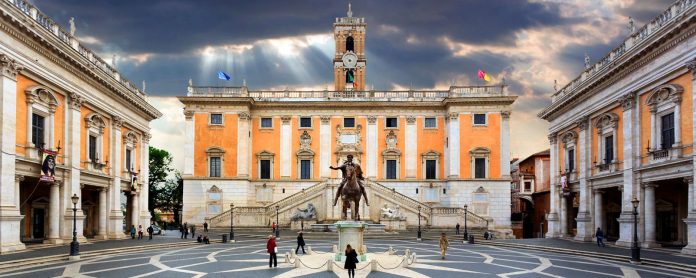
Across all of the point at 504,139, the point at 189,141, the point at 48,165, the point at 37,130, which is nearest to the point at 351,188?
the point at 48,165

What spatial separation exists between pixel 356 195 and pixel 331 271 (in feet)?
13.4

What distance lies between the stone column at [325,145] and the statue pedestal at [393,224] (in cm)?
1074

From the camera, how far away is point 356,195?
2728 centimetres

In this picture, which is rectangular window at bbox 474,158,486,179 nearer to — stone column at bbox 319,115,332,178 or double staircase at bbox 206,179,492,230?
double staircase at bbox 206,179,492,230

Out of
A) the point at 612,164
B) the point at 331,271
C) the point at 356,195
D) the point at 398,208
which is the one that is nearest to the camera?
the point at 331,271

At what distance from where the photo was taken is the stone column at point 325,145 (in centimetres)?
6506

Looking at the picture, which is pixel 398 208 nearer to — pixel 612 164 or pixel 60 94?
pixel 612 164

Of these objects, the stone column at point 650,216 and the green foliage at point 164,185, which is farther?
the green foliage at point 164,185

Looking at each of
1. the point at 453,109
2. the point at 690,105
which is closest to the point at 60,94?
the point at 690,105

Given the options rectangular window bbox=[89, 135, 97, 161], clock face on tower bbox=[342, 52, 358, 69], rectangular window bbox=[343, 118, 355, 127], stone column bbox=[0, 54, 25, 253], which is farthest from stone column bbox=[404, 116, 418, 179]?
stone column bbox=[0, 54, 25, 253]

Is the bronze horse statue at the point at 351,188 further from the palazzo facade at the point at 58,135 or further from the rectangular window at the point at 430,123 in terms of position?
the rectangular window at the point at 430,123

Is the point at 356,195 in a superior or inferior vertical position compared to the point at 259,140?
inferior

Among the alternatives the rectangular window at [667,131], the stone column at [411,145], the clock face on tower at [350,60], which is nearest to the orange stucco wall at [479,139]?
the stone column at [411,145]

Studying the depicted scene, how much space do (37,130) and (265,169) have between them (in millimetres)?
32588
